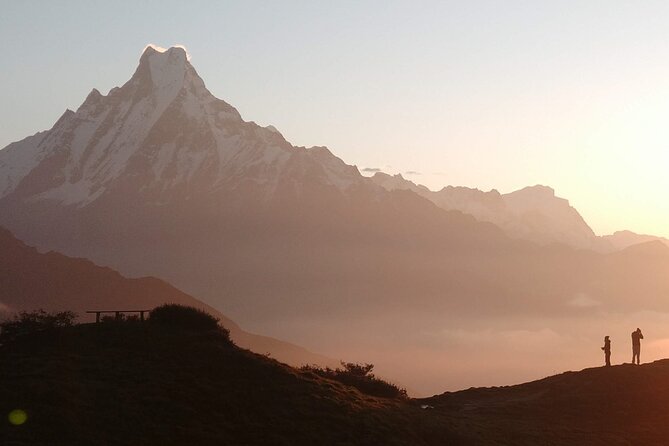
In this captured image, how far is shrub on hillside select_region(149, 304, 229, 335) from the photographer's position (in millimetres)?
47031

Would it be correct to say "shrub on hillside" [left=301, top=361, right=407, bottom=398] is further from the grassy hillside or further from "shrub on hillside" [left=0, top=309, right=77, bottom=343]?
"shrub on hillside" [left=0, top=309, right=77, bottom=343]

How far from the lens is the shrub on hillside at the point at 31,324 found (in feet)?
144

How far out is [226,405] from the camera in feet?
120

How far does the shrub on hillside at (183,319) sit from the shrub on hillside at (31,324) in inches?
184

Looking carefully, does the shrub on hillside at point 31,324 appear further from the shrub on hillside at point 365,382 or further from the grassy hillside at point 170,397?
the shrub on hillside at point 365,382

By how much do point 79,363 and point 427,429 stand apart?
15.8m

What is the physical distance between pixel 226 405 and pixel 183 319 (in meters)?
11.8

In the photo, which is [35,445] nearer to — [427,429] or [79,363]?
[79,363]

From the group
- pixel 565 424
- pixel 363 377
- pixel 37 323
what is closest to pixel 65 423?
pixel 37 323

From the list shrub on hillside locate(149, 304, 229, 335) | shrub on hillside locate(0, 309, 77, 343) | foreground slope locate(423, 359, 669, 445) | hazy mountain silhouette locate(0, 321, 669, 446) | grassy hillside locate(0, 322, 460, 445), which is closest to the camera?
grassy hillside locate(0, 322, 460, 445)

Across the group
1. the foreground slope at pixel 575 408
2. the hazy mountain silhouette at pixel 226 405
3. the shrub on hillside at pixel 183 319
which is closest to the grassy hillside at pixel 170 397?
the hazy mountain silhouette at pixel 226 405

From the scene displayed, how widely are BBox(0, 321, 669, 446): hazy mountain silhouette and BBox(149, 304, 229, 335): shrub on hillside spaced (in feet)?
3.23

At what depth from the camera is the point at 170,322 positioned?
155 feet

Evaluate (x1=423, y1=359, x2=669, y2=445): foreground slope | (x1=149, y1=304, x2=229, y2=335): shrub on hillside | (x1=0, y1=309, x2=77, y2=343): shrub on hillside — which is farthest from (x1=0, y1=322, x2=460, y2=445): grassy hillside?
(x1=423, y1=359, x2=669, y2=445): foreground slope
